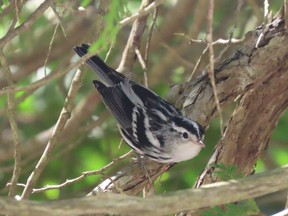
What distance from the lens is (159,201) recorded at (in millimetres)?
2891

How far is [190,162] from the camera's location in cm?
641

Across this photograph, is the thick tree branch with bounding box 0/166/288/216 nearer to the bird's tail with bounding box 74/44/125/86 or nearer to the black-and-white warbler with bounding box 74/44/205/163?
the black-and-white warbler with bounding box 74/44/205/163

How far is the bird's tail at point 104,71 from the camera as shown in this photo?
512 centimetres

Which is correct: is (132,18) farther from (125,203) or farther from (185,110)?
(185,110)

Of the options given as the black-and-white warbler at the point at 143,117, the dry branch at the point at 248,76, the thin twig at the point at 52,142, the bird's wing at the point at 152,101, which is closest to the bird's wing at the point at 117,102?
the black-and-white warbler at the point at 143,117

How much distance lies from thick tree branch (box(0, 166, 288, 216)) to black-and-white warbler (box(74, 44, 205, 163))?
1.71 meters

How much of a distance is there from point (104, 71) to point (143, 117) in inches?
16.8

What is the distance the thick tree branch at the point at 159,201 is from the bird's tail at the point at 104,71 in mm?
2160

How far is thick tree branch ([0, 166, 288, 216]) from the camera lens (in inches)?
108

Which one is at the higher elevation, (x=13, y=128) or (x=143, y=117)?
(x=13, y=128)

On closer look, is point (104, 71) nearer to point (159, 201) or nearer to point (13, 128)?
point (13, 128)

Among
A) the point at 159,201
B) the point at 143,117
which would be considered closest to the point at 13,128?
the point at 143,117

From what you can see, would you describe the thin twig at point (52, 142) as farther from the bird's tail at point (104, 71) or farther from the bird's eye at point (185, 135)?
the bird's eye at point (185, 135)

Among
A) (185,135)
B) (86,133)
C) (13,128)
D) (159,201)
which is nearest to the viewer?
(159,201)
